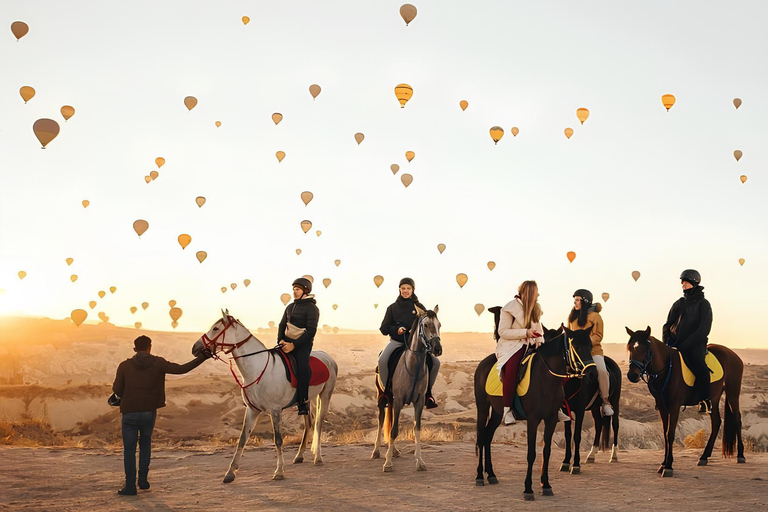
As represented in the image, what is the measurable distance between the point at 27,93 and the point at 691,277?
3122 cm

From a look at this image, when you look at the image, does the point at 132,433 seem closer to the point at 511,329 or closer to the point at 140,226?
the point at 511,329

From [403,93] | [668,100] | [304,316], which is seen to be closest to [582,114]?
[668,100]

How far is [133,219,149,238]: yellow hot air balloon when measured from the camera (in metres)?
40.8

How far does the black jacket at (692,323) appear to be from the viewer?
1379 cm

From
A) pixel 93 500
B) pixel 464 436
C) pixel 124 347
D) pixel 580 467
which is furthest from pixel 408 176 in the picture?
pixel 124 347

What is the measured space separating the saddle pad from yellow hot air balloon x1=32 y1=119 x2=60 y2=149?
83.8 feet

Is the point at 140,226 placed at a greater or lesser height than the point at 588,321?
greater

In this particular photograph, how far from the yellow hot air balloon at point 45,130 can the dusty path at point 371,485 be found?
16643 millimetres

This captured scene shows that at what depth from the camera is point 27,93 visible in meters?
33.9

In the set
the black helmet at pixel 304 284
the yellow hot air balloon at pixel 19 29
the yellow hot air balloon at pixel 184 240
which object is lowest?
the black helmet at pixel 304 284

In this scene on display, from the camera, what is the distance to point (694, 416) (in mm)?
31703

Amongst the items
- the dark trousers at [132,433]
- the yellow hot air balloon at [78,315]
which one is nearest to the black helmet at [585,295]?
the dark trousers at [132,433]

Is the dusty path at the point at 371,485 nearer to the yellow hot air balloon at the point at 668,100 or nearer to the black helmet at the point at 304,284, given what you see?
the black helmet at the point at 304,284

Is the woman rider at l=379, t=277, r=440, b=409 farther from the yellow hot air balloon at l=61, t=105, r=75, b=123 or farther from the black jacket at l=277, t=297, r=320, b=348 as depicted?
the yellow hot air balloon at l=61, t=105, r=75, b=123
